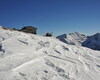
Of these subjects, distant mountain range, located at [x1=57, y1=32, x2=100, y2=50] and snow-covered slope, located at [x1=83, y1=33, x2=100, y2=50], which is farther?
distant mountain range, located at [x1=57, y1=32, x2=100, y2=50]

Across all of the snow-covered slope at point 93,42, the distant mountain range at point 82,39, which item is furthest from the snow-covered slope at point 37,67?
the snow-covered slope at point 93,42

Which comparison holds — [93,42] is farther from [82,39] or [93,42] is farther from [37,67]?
[37,67]

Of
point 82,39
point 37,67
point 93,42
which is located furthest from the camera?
point 82,39

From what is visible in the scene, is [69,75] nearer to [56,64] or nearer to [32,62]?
[56,64]

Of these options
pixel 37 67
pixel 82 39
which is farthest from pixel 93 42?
pixel 37 67

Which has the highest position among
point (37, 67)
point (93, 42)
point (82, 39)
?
point (82, 39)

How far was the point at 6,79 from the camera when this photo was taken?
210cm

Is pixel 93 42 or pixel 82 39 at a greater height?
pixel 82 39

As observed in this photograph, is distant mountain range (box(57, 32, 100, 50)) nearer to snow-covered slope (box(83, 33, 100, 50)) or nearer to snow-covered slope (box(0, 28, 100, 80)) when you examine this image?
snow-covered slope (box(83, 33, 100, 50))

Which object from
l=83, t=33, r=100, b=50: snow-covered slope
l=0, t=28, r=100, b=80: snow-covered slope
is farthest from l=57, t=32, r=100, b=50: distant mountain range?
l=0, t=28, r=100, b=80: snow-covered slope

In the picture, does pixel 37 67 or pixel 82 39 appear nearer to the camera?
pixel 37 67

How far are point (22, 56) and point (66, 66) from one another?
3.71 ft

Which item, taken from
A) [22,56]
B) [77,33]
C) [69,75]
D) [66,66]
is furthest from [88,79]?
[77,33]

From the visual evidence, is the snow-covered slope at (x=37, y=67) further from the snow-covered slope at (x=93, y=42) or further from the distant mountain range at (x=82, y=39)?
the snow-covered slope at (x=93, y=42)
